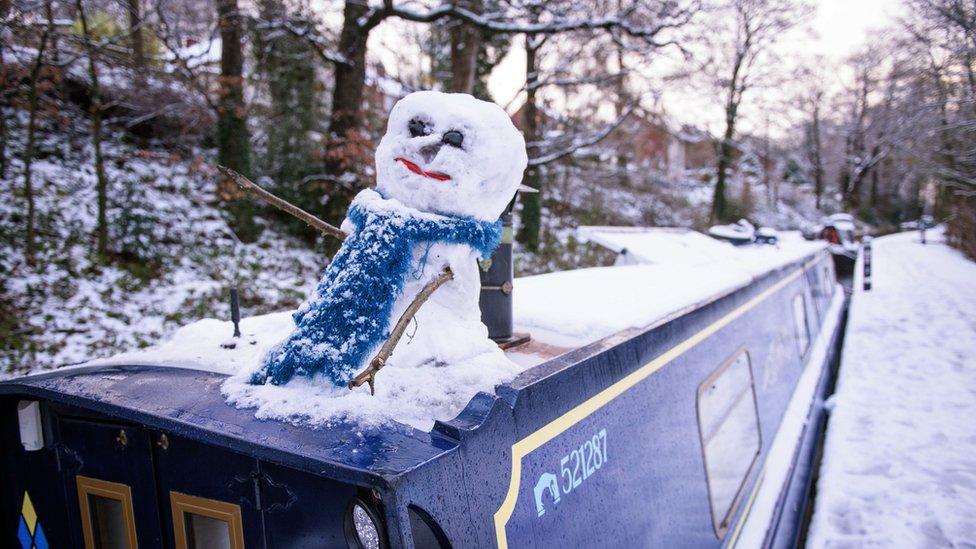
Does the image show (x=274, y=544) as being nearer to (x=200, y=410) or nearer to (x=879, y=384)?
(x=200, y=410)

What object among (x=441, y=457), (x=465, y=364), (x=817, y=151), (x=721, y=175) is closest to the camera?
(x=441, y=457)

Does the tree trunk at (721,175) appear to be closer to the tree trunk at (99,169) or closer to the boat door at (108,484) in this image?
the tree trunk at (99,169)

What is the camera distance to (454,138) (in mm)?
1631

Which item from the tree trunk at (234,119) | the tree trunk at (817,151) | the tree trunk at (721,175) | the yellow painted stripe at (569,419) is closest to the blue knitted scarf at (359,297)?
the yellow painted stripe at (569,419)

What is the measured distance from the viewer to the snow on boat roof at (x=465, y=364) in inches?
53.9

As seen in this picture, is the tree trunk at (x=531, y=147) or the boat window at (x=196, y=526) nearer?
the boat window at (x=196, y=526)

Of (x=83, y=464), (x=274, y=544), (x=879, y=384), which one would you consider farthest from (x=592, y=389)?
(x=879, y=384)

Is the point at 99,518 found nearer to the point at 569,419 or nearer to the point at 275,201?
the point at 275,201

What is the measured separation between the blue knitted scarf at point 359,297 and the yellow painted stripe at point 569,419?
0.48 meters

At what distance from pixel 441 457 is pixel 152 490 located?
0.87 m

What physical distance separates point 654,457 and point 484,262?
97 centimetres

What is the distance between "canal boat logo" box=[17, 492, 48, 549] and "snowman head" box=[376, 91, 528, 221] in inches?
58.8

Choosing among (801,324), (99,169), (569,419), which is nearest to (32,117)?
(99,169)

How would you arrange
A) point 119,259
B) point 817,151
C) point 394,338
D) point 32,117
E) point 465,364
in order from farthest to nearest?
point 817,151 → point 119,259 → point 32,117 → point 465,364 → point 394,338
